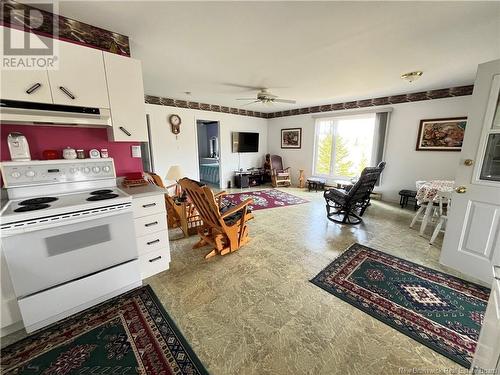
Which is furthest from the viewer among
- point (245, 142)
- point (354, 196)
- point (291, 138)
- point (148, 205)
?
point (291, 138)

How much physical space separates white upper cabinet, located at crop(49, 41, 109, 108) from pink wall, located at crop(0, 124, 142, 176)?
0.34 meters

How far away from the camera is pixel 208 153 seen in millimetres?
7832

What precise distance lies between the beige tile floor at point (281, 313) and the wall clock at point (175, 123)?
3151 millimetres

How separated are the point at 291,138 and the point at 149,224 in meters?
5.58

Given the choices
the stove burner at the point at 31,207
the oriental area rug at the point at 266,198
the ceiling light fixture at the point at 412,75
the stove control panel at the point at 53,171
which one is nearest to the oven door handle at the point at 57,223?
the stove burner at the point at 31,207

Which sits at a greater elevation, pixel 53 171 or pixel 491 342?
pixel 53 171

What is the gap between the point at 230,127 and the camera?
20.4 feet

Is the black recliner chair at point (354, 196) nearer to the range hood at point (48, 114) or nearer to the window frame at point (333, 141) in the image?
the window frame at point (333, 141)

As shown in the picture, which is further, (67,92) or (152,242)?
(152,242)

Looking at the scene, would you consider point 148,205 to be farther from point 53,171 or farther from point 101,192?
point 53,171

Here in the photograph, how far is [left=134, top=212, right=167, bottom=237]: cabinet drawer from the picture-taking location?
1.97 metres

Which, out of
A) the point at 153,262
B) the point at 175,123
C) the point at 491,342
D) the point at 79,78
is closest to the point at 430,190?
the point at 491,342

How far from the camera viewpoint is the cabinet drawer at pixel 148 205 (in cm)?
193

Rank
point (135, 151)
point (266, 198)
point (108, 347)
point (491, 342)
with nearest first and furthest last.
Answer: point (491, 342)
point (108, 347)
point (135, 151)
point (266, 198)
